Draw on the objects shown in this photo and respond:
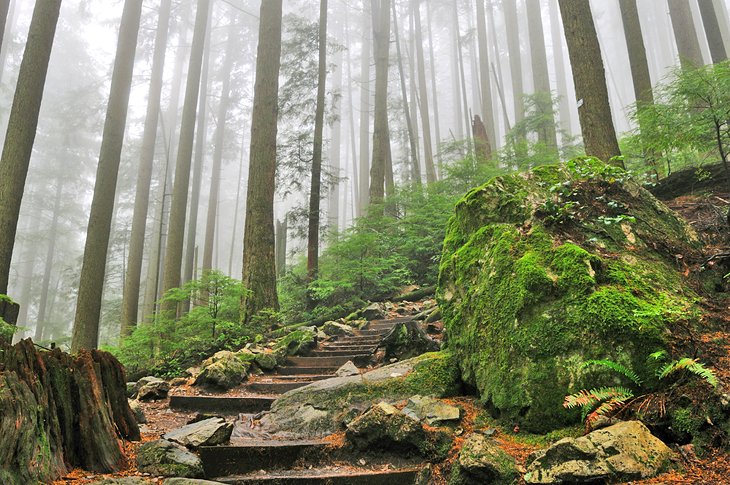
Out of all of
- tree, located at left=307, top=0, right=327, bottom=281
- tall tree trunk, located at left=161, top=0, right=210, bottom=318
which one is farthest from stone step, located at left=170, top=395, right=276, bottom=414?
tall tree trunk, located at left=161, top=0, right=210, bottom=318

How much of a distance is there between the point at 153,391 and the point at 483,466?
5.11 m

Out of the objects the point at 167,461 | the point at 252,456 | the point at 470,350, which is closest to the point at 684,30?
the point at 470,350

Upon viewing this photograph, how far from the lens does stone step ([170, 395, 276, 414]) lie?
5.37 m

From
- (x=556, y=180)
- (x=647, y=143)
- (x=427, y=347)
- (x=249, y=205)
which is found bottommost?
(x=427, y=347)

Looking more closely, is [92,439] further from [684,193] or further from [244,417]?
[684,193]

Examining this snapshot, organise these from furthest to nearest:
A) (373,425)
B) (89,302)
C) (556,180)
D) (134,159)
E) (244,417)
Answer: (134,159) → (89,302) → (244,417) → (556,180) → (373,425)

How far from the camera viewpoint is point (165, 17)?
70.0 feet

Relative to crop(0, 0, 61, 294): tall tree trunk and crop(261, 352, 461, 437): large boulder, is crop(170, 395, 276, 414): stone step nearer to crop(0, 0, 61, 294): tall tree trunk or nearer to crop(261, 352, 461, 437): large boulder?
crop(261, 352, 461, 437): large boulder

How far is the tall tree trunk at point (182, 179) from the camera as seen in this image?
13516mm

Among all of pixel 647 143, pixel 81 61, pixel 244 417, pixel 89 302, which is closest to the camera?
pixel 244 417

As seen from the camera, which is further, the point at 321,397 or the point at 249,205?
the point at 249,205

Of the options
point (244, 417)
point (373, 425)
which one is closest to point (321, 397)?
point (244, 417)

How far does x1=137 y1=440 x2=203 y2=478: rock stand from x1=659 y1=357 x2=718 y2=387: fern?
3.32 metres

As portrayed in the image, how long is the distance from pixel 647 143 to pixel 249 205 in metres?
8.37
